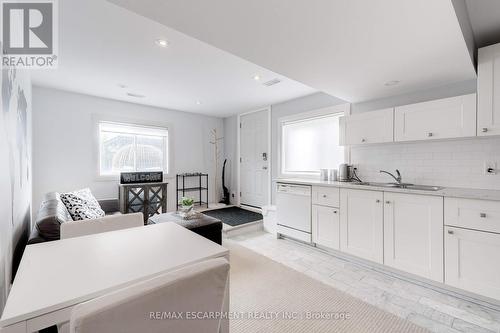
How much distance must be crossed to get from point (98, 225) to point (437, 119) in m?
3.24

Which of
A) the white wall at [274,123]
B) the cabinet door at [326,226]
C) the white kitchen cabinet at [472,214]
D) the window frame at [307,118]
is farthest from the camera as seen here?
the white wall at [274,123]

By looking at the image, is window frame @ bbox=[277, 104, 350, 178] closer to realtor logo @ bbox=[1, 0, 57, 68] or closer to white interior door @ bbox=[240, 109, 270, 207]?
white interior door @ bbox=[240, 109, 270, 207]

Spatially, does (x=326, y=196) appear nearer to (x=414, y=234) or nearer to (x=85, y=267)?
(x=414, y=234)

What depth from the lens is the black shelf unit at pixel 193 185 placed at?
5234 millimetres

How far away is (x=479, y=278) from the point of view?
1.86 metres

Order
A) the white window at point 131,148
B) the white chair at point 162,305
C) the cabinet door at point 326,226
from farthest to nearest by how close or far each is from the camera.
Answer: the white window at point 131,148, the cabinet door at point 326,226, the white chair at point 162,305

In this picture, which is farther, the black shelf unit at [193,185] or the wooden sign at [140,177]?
the black shelf unit at [193,185]

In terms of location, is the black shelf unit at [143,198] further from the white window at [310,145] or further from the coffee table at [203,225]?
the white window at [310,145]

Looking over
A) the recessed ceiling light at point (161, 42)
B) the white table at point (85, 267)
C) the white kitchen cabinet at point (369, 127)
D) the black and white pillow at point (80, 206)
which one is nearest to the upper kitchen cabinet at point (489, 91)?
the white kitchen cabinet at point (369, 127)

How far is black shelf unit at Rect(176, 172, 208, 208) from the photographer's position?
523cm

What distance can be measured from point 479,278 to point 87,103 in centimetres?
571

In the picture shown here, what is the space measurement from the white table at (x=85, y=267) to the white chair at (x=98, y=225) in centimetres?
23

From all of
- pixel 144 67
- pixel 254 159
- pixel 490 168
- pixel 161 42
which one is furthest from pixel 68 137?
pixel 490 168

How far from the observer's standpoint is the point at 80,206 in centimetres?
269
